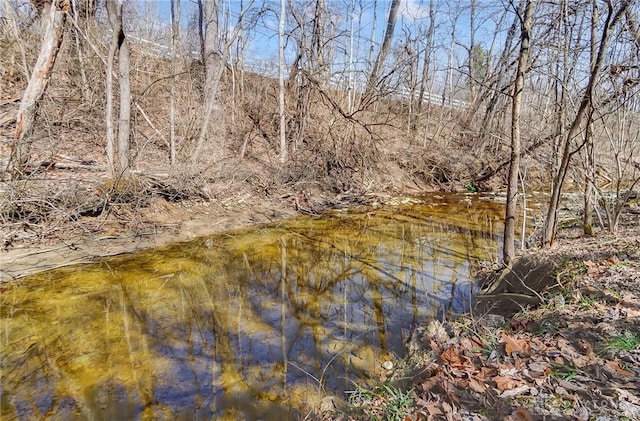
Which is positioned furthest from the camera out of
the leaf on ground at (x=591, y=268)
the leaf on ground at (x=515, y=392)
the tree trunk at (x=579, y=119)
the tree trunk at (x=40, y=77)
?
the tree trunk at (x=40, y=77)

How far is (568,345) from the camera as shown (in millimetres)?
2521

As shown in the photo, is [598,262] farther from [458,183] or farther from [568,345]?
[458,183]

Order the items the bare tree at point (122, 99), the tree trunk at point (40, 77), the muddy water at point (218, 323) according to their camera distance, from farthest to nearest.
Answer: the bare tree at point (122, 99) < the tree trunk at point (40, 77) < the muddy water at point (218, 323)

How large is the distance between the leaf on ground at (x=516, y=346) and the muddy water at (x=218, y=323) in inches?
46.4

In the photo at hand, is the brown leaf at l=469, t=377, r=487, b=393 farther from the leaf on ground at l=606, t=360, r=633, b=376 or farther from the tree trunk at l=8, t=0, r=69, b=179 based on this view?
the tree trunk at l=8, t=0, r=69, b=179

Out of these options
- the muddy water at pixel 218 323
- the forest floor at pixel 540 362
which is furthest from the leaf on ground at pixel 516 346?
the muddy water at pixel 218 323

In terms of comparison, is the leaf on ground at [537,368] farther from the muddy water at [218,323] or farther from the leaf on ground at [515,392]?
the muddy water at [218,323]

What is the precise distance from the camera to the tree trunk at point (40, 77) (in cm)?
655

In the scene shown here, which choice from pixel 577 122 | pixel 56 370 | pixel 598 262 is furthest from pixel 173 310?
pixel 577 122

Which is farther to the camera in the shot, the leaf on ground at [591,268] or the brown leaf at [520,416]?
the leaf on ground at [591,268]

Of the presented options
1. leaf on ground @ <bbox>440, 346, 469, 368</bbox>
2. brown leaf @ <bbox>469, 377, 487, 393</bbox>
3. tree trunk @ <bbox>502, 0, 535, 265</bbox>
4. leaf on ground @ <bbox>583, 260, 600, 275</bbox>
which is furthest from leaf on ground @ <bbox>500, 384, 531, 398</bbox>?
tree trunk @ <bbox>502, 0, 535, 265</bbox>

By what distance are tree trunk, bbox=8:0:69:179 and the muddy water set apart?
2983 mm

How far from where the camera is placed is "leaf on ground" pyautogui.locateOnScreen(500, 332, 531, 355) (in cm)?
256

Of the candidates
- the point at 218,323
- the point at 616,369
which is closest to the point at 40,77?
the point at 218,323
